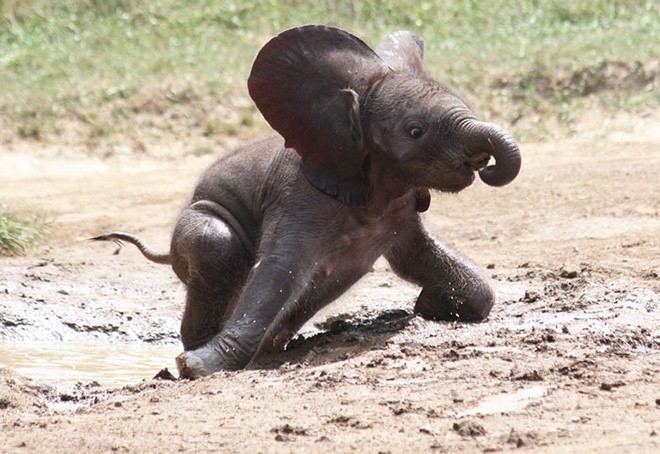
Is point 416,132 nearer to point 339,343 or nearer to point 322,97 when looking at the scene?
point 322,97

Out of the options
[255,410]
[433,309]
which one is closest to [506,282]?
[433,309]

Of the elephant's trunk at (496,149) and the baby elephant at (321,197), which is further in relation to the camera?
the baby elephant at (321,197)

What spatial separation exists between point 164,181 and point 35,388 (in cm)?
709

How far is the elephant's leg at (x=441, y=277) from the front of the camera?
870 centimetres

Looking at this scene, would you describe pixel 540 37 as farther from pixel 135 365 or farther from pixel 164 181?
pixel 135 365

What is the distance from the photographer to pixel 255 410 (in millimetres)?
6363

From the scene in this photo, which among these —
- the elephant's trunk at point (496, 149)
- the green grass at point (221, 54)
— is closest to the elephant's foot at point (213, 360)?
the elephant's trunk at point (496, 149)

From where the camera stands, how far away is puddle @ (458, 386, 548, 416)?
600 cm

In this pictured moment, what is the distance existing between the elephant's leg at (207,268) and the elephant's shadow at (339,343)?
46 centimetres

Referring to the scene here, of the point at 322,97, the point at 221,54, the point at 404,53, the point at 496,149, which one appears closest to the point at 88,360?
the point at 322,97

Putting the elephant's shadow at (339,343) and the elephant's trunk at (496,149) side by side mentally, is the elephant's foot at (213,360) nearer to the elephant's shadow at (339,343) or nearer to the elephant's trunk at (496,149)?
the elephant's shadow at (339,343)

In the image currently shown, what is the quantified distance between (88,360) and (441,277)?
2.36m

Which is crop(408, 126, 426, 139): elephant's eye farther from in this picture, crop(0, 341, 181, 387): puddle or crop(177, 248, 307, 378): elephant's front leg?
crop(0, 341, 181, 387): puddle

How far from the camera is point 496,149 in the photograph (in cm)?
730
